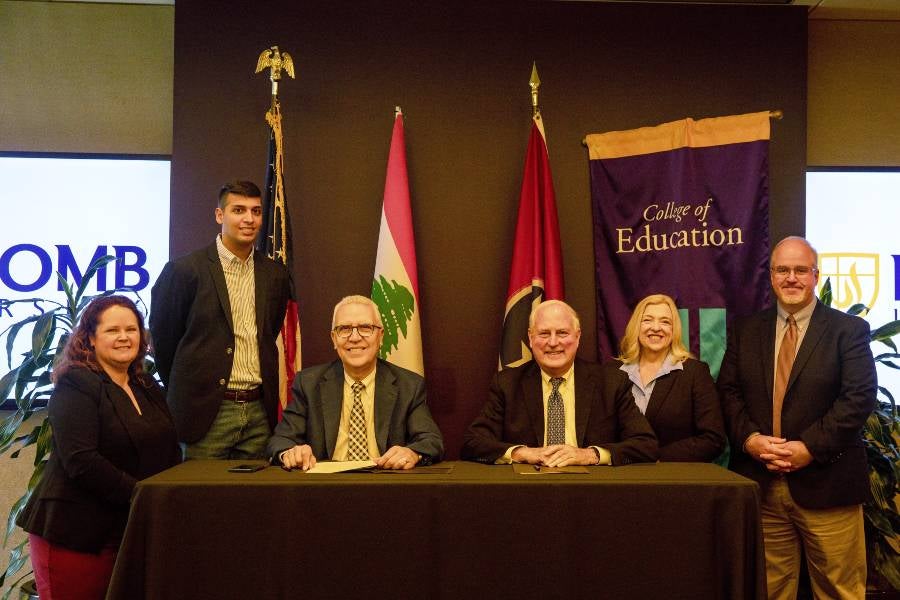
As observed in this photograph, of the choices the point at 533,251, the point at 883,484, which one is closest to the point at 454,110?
the point at 533,251

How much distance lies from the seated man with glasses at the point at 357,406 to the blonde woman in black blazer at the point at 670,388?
0.76 m

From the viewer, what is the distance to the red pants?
2361mm

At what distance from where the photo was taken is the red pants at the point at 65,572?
2.36 m

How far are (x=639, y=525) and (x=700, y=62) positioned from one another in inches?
106

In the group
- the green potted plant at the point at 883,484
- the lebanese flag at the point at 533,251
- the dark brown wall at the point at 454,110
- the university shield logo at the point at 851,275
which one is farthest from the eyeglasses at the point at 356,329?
the university shield logo at the point at 851,275

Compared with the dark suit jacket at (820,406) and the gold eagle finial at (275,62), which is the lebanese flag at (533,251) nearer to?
the dark suit jacket at (820,406)

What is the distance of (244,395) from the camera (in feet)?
9.85

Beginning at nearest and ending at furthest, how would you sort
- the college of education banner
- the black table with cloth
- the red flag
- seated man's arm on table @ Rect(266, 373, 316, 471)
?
1. the black table with cloth
2. seated man's arm on table @ Rect(266, 373, 316, 471)
3. the red flag
4. the college of education banner

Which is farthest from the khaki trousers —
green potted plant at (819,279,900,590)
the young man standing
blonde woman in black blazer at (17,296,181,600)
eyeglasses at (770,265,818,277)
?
blonde woman in black blazer at (17,296,181,600)

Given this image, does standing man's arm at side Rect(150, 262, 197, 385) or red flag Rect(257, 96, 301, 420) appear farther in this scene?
red flag Rect(257, 96, 301, 420)

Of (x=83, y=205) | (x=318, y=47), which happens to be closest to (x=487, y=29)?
(x=318, y=47)

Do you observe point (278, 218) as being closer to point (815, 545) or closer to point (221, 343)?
point (221, 343)

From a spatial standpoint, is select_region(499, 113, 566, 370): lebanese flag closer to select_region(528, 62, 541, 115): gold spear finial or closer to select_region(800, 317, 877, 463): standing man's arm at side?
select_region(528, 62, 541, 115): gold spear finial

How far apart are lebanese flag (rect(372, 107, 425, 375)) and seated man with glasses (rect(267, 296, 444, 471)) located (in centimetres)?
87
